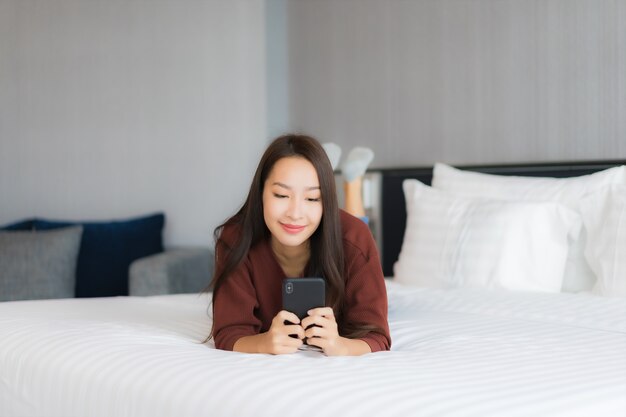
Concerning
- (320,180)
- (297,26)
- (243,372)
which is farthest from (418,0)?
(243,372)

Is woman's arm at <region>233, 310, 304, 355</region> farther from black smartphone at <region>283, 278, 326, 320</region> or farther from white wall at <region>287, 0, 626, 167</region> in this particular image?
white wall at <region>287, 0, 626, 167</region>

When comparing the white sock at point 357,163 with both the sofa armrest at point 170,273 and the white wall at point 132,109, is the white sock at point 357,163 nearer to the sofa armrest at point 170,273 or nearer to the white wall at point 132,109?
the white wall at point 132,109

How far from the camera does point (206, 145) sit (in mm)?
4129

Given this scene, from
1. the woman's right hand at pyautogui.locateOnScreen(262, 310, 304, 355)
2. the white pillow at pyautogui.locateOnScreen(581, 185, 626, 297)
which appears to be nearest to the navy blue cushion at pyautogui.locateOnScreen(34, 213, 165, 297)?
the white pillow at pyautogui.locateOnScreen(581, 185, 626, 297)

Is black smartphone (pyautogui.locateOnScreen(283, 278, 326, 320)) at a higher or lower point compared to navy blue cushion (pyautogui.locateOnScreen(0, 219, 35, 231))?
higher

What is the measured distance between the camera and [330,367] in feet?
4.55

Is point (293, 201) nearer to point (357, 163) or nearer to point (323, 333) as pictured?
point (323, 333)

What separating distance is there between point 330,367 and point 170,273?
2.25 meters

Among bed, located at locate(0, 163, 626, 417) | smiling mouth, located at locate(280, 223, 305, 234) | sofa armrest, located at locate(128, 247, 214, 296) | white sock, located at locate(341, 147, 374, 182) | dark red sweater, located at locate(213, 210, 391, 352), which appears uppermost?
white sock, located at locate(341, 147, 374, 182)

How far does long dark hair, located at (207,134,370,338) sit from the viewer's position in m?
1.74

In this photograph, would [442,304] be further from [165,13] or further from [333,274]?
[165,13]

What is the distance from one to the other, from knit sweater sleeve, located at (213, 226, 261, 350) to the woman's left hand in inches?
8.1

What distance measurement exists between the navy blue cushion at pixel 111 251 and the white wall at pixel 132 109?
8.2 inches

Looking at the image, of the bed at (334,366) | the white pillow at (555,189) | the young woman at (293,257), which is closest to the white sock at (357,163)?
the white pillow at (555,189)
